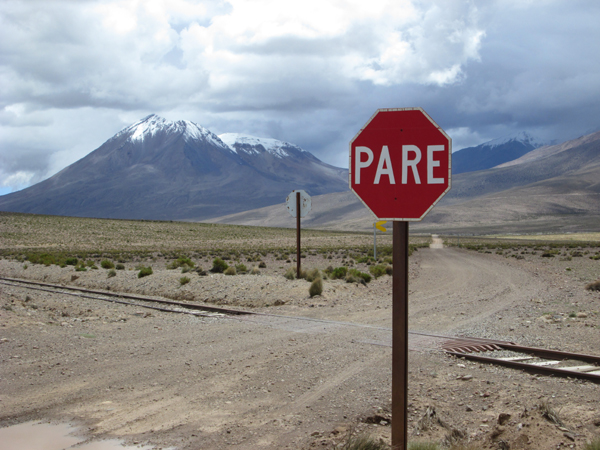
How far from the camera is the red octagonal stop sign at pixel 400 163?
438cm

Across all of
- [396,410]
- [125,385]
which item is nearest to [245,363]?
[125,385]

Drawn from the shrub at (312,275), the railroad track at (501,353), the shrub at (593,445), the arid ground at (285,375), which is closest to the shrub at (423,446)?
the arid ground at (285,375)

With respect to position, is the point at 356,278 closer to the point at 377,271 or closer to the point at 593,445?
the point at 377,271

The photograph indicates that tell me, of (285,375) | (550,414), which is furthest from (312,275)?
(550,414)

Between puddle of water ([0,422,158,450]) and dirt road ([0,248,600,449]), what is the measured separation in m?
0.21

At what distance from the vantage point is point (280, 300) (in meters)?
17.5

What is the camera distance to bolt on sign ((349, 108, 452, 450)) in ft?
14.4

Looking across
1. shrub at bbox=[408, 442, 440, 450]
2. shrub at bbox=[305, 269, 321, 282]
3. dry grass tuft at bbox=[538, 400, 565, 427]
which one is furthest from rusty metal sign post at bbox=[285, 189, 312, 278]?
shrub at bbox=[408, 442, 440, 450]

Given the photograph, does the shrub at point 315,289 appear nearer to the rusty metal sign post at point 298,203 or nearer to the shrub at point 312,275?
the rusty metal sign post at point 298,203

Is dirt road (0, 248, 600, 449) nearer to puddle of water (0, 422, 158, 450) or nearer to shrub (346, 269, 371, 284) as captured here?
puddle of water (0, 422, 158, 450)

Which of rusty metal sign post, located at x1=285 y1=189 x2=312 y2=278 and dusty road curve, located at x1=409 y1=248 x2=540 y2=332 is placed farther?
rusty metal sign post, located at x1=285 y1=189 x2=312 y2=278

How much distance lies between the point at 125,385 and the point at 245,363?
2034 millimetres

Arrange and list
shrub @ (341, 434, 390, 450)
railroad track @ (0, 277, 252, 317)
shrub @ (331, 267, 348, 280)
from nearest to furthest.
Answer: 1. shrub @ (341, 434, 390, 450)
2. railroad track @ (0, 277, 252, 317)
3. shrub @ (331, 267, 348, 280)

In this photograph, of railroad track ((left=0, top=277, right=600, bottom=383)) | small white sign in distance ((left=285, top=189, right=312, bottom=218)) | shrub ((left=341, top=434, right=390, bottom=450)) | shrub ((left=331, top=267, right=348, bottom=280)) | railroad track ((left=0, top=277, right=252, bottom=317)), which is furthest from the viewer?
shrub ((left=331, top=267, right=348, bottom=280))
